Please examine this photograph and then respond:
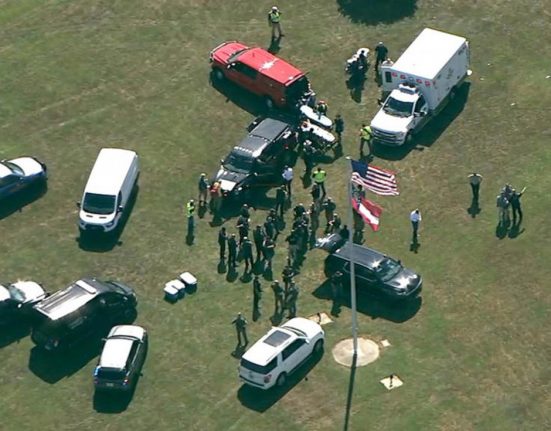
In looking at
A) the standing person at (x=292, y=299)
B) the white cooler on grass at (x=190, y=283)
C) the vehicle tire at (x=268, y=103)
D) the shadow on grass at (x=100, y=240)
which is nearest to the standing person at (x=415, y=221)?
the standing person at (x=292, y=299)

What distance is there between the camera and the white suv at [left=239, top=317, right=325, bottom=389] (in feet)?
185

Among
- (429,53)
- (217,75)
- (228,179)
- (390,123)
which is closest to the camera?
(228,179)

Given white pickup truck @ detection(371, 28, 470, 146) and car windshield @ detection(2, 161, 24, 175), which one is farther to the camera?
white pickup truck @ detection(371, 28, 470, 146)

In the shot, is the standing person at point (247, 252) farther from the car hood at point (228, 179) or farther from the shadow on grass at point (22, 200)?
the shadow on grass at point (22, 200)

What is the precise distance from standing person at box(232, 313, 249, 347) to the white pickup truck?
16275 millimetres

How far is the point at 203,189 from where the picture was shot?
221 feet

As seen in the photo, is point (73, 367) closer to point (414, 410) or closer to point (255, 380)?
point (255, 380)

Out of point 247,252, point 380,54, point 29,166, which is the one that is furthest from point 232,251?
point 380,54

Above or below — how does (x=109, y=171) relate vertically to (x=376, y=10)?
below

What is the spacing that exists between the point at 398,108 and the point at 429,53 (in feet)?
13.7

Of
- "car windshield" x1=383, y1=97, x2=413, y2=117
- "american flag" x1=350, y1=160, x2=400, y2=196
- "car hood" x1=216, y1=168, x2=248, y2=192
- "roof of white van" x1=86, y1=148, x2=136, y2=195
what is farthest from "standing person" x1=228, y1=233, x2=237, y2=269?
"car windshield" x1=383, y1=97, x2=413, y2=117

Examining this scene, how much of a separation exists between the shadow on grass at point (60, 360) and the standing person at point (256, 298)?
7101mm

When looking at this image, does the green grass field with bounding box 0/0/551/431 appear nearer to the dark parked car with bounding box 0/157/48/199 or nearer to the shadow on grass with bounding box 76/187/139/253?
the shadow on grass with bounding box 76/187/139/253

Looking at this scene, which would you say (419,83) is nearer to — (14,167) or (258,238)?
(258,238)
